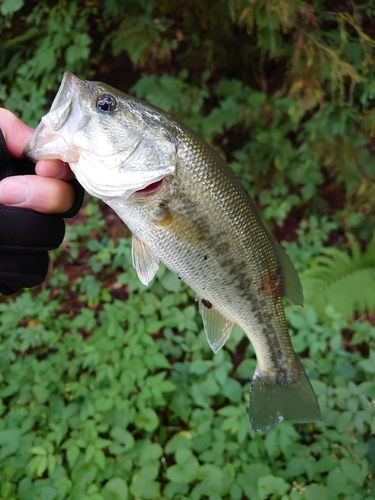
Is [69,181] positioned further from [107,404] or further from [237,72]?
[237,72]

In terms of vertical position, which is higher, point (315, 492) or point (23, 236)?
point (23, 236)

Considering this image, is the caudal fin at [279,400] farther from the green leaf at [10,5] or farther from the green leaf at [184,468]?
the green leaf at [10,5]

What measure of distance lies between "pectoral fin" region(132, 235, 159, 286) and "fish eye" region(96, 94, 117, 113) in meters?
0.44

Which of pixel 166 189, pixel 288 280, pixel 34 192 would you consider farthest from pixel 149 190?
pixel 288 280

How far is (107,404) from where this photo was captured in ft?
6.49

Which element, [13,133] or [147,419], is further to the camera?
[147,419]

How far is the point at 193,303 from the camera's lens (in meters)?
2.58

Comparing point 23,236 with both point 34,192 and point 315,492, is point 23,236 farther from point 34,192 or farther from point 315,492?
point 315,492

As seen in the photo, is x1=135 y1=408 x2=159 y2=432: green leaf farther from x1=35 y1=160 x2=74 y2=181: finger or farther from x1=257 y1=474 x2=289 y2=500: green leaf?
x1=35 y1=160 x2=74 y2=181: finger

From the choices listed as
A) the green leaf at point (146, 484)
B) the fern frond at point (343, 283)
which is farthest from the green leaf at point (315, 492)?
the fern frond at point (343, 283)

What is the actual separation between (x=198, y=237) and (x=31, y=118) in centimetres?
271

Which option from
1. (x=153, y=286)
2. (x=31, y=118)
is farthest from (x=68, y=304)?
(x=31, y=118)

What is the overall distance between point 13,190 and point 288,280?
1101 millimetres

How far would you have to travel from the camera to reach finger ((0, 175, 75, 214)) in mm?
1161
